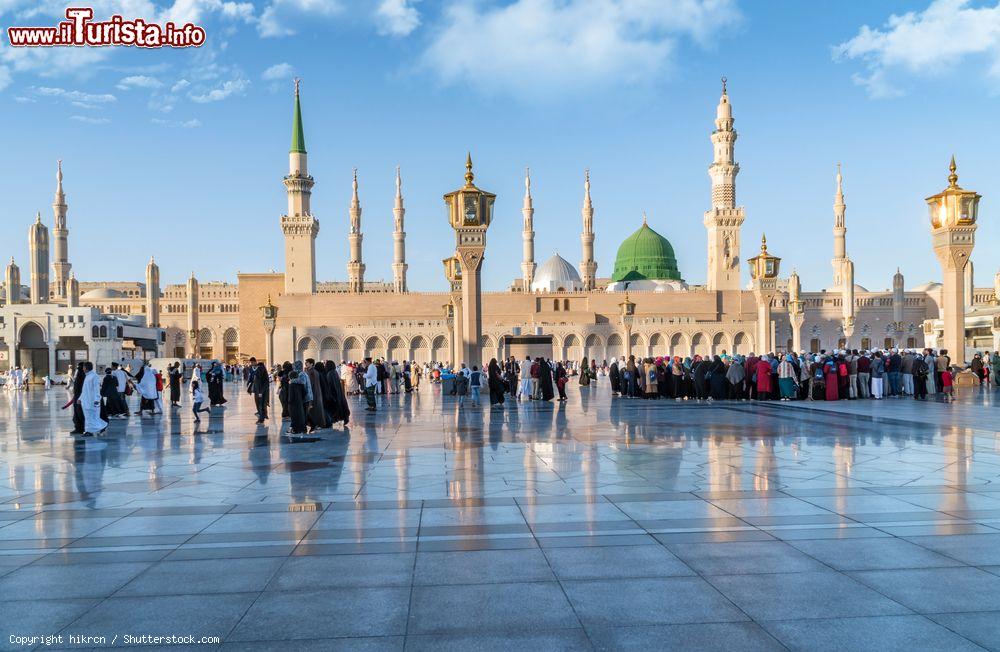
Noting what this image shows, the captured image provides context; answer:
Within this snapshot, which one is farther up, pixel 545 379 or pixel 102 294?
pixel 102 294

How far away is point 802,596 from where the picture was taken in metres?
3.22

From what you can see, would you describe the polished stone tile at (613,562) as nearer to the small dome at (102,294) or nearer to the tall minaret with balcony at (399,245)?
the tall minaret with balcony at (399,245)

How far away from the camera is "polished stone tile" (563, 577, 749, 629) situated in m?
3.00

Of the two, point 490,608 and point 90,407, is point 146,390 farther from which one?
point 490,608

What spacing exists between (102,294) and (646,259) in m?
49.4

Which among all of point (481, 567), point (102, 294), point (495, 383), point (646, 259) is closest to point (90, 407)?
point (495, 383)

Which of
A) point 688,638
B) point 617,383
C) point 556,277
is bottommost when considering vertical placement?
point 688,638

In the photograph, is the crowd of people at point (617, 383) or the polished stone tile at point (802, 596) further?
the crowd of people at point (617, 383)

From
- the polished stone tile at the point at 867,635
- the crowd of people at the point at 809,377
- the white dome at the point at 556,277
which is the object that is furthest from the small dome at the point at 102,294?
the polished stone tile at the point at 867,635

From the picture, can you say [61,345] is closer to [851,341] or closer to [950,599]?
[950,599]

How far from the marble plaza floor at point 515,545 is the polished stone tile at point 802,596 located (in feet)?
0.04

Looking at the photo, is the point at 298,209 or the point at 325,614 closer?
the point at 325,614

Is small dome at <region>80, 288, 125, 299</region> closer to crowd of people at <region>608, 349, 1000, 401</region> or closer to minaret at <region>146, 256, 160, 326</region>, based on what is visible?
minaret at <region>146, 256, 160, 326</region>

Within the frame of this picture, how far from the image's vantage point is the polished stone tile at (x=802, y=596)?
9.96 feet
